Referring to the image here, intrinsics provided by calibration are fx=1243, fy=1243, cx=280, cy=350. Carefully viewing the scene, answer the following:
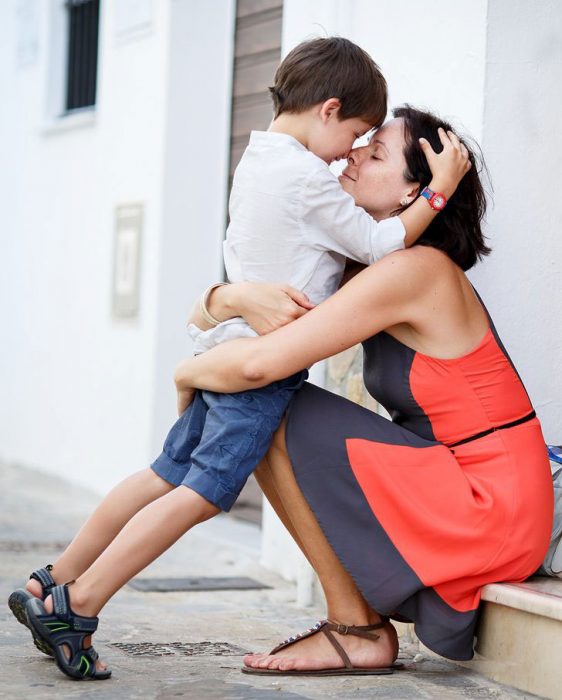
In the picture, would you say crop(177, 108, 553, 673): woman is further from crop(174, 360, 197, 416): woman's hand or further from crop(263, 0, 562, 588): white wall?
crop(263, 0, 562, 588): white wall

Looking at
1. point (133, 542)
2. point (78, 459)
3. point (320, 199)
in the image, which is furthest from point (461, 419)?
point (78, 459)

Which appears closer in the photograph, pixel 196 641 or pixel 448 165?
pixel 448 165

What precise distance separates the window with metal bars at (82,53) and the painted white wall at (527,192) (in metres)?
4.40

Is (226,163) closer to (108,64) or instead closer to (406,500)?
(108,64)

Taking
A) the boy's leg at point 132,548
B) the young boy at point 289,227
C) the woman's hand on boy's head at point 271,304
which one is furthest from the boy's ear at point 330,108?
the boy's leg at point 132,548

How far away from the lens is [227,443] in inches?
114

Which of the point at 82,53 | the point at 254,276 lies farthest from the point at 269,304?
the point at 82,53

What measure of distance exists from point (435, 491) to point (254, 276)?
2.27 feet

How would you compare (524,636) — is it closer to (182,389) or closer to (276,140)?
(182,389)

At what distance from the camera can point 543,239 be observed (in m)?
3.70

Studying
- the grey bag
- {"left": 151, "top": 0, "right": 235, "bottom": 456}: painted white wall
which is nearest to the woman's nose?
the grey bag

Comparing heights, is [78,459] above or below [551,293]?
below

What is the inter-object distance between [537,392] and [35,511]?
329 cm

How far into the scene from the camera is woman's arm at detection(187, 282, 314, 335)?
2980 millimetres
